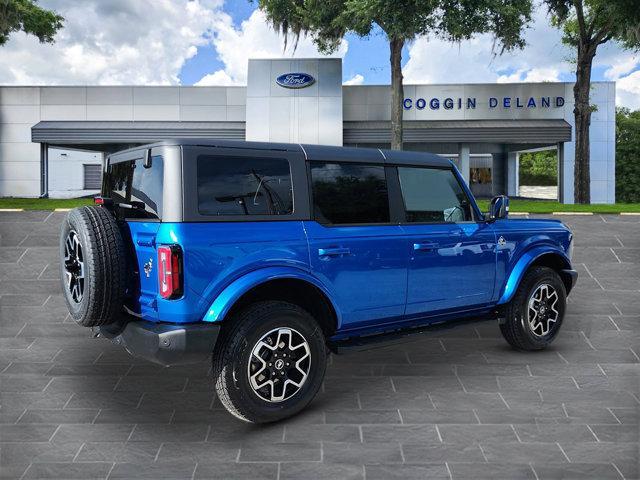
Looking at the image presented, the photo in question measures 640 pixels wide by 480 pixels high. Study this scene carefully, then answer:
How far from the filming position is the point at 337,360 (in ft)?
20.3

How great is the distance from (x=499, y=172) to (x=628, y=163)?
865 centimetres

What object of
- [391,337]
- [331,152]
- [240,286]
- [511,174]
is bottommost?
[391,337]

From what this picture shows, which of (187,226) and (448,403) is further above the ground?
(187,226)

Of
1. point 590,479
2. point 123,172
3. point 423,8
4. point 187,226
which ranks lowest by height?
point 590,479

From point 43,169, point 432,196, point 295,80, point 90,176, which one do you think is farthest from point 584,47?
point 90,176

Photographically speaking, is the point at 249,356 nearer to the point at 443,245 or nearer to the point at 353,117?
the point at 443,245

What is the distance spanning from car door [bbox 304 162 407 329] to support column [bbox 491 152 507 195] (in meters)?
38.8

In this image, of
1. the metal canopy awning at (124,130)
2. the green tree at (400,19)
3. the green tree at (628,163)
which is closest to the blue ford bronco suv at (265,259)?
the green tree at (400,19)

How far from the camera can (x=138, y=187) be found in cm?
473

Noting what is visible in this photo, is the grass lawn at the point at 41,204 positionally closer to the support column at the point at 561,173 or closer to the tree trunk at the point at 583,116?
the tree trunk at the point at 583,116

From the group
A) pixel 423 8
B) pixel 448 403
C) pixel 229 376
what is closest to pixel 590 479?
pixel 448 403

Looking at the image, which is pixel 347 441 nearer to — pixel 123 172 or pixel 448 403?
pixel 448 403

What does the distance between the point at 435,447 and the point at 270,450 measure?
3.47 ft

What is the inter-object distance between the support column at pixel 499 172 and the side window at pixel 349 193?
38.7 metres
